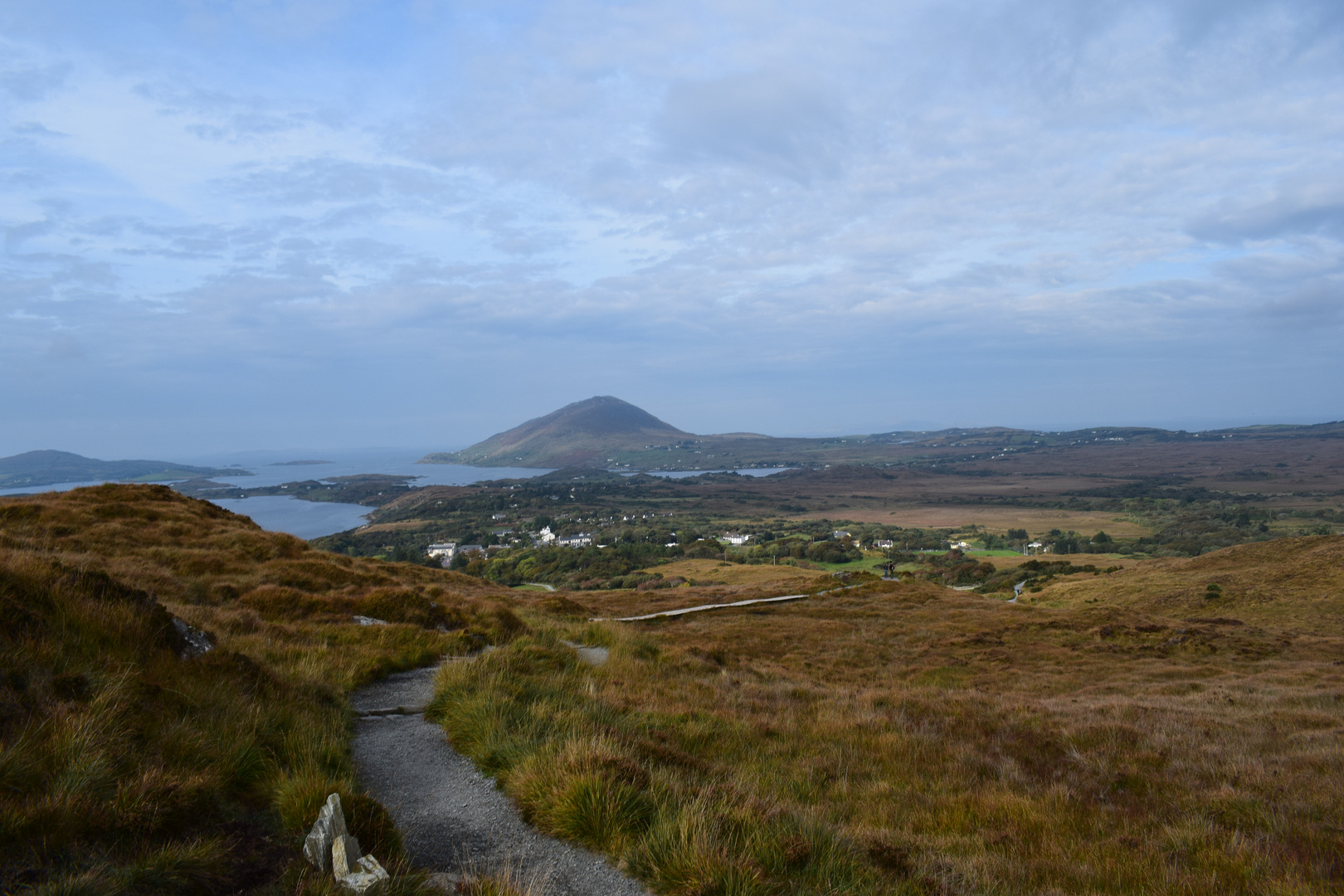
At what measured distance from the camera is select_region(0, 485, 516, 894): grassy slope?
3.35 m

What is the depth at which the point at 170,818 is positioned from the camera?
12.5 ft

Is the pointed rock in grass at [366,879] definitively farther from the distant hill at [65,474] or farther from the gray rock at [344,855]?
the distant hill at [65,474]

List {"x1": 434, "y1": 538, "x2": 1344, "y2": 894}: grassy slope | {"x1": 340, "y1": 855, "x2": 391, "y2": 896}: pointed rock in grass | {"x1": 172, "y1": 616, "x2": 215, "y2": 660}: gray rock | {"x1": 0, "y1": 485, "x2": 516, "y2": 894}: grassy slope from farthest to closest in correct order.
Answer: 1. {"x1": 172, "y1": 616, "x2": 215, "y2": 660}: gray rock
2. {"x1": 434, "y1": 538, "x2": 1344, "y2": 894}: grassy slope
3. {"x1": 340, "y1": 855, "x2": 391, "y2": 896}: pointed rock in grass
4. {"x1": 0, "y1": 485, "x2": 516, "y2": 894}: grassy slope

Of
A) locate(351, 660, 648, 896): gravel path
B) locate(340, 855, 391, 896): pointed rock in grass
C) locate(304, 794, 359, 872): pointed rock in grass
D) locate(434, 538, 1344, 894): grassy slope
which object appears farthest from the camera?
locate(434, 538, 1344, 894): grassy slope

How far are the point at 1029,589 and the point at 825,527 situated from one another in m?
78.9

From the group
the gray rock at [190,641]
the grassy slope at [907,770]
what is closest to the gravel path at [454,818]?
the grassy slope at [907,770]

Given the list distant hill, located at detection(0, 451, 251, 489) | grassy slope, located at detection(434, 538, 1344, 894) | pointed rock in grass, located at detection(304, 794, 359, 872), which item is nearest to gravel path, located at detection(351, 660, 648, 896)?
grassy slope, located at detection(434, 538, 1344, 894)

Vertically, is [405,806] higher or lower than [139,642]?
lower

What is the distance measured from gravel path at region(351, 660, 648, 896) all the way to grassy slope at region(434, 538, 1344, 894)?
0.19 m

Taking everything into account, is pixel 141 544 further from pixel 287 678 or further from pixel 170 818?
pixel 170 818

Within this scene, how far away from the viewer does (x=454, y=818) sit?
16.5ft

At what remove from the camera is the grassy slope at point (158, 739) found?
132 inches

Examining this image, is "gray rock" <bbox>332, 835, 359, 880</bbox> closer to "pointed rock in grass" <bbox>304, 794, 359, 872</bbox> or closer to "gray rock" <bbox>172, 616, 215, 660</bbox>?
"pointed rock in grass" <bbox>304, 794, 359, 872</bbox>

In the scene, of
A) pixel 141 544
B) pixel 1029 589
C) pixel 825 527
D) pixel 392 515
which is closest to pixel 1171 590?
pixel 1029 589
